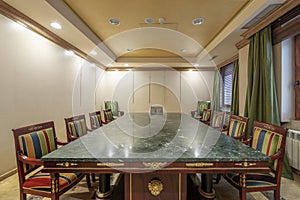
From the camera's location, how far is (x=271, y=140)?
1.52m

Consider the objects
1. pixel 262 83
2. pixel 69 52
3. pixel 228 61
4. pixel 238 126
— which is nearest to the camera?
pixel 238 126

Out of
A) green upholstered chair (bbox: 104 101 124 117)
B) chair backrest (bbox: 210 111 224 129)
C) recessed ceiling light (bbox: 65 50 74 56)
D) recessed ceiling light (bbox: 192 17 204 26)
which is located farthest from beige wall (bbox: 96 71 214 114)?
chair backrest (bbox: 210 111 224 129)

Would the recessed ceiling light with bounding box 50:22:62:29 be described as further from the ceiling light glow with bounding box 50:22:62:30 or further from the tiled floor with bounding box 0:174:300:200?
the tiled floor with bounding box 0:174:300:200

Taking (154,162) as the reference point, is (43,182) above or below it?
below

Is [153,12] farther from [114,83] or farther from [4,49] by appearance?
[114,83]

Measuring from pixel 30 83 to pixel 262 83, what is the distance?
146 inches

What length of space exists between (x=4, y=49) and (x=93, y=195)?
223cm

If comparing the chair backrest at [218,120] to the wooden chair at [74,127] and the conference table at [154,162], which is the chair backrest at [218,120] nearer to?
the conference table at [154,162]

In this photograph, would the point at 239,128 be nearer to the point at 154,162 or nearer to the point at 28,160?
the point at 154,162

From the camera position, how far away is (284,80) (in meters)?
2.69

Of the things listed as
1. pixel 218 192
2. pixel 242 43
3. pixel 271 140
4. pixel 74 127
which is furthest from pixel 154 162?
pixel 242 43

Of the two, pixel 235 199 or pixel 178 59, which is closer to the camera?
pixel 235 199

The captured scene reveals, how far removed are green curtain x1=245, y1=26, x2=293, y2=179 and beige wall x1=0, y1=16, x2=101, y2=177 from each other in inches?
142

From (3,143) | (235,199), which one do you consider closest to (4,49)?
(3,143)
